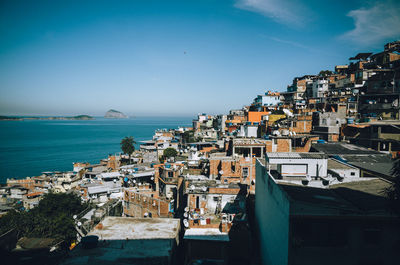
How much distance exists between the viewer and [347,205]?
7418mm

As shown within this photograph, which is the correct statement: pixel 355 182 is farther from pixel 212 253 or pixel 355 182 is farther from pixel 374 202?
pixel 212 253

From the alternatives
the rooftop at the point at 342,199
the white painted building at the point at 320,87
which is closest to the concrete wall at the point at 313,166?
the rooftop at the point at 342,199

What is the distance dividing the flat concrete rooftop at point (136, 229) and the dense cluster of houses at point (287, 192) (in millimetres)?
149

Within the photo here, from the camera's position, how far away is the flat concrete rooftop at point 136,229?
Answer: 43.5ft

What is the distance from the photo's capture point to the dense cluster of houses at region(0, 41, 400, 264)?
7.12m

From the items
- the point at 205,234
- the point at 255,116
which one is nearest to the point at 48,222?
the point at 205,234

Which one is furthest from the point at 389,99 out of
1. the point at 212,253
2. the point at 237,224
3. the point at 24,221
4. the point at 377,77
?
the point at 24,221

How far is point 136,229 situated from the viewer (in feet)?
46.3

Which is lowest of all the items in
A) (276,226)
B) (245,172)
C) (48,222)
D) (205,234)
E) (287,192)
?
(48,222)

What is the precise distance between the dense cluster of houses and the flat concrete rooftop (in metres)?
0.15

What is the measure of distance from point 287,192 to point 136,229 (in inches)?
385

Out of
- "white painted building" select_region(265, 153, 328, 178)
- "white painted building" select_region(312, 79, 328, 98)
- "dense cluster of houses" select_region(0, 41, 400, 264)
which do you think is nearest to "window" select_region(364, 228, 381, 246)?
"dense cluster of houses" select_region(0, 41, 400, 264)

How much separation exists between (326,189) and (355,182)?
2.03 metres

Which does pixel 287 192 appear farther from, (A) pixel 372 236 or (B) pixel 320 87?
(B) pixel 320 87
